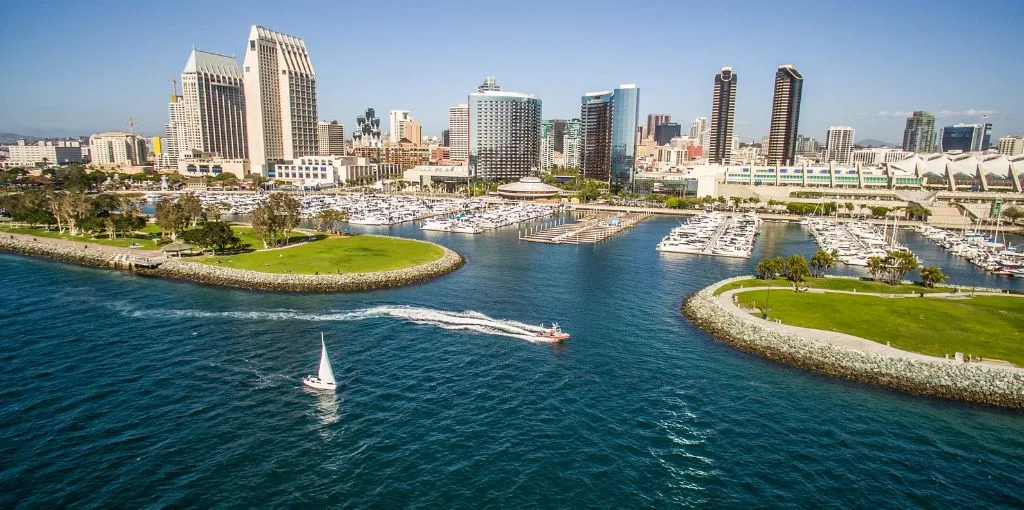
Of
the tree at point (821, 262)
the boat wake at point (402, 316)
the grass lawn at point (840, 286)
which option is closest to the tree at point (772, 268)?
the grass lawn at point (840, 286)

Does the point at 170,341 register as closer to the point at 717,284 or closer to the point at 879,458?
the point at 879,458

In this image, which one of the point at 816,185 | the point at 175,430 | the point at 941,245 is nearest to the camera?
the point at 175,430

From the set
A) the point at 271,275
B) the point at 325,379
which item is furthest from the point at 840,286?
the point at 271,275

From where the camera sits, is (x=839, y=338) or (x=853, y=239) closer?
(x=839, y=338)

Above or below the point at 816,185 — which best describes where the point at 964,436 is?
below

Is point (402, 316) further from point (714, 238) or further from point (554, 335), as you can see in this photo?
point (714, 238)

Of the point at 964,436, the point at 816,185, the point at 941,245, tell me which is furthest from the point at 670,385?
the point at 816,185

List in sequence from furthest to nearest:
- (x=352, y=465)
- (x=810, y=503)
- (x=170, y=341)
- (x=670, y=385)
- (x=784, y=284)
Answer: (x=784, y=284), (x=170, y=341), (x=670, y=385), (x=352, y=465), (x=810, y=503)
